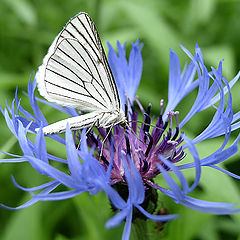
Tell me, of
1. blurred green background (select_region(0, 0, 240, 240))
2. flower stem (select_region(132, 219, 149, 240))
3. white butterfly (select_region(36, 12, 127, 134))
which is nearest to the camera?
flower stem (select_region(132, 219, 149, 240))

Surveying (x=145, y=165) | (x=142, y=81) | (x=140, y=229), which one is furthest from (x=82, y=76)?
(x=142, y=81)

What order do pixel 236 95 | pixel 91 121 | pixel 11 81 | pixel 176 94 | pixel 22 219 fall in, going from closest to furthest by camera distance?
pixel 91 121 → pixel 176 94 → pixel 22 219 → pixel 11 81 → pixel 236 95

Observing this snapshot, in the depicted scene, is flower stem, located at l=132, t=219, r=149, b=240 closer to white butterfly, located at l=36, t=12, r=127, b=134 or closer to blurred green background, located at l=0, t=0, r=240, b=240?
blurred green background, located at l=0, t=0, r=240, b=240

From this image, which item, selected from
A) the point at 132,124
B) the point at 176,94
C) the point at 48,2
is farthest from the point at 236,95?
the point at 48,2

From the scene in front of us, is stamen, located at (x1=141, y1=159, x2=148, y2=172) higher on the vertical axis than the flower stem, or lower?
higher

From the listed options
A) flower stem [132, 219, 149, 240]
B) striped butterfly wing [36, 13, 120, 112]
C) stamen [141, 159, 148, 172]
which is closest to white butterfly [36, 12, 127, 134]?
striped butterfly wing [36, 13, 120, 112]

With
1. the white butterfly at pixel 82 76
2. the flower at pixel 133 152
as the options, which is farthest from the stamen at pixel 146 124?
the white butterfly at pixel 82 76

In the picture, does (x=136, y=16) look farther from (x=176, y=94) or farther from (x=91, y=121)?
(x=91, y=121)

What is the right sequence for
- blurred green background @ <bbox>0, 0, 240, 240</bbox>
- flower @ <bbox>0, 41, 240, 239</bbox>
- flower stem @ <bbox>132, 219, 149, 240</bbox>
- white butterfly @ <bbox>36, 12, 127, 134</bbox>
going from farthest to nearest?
blurred green background @ <bbox>0, 0, 240, 240</bbox> < white butterfly @ <bbox>36, 12, 127, 134</bbox> < flower stem @ <bbox>132, 219, 149, 240</bbox> < flower @ <bbox>0, 41, 240, 239</bbox>
